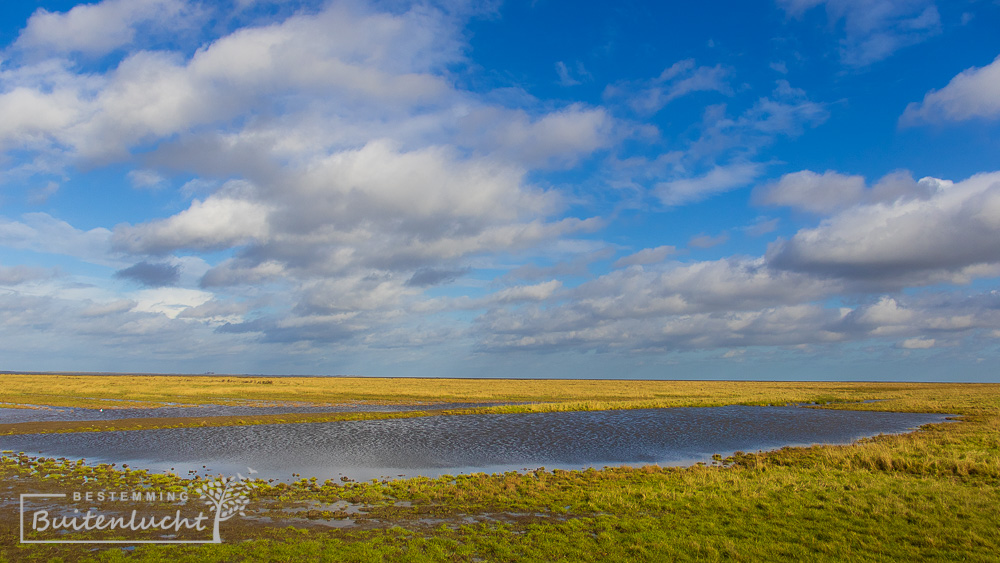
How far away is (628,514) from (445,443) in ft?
76.1

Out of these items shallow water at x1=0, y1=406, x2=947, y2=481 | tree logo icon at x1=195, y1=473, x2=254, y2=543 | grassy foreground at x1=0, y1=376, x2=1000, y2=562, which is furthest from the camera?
shallow water at x1=0, y1=406, x2=947, y2=481

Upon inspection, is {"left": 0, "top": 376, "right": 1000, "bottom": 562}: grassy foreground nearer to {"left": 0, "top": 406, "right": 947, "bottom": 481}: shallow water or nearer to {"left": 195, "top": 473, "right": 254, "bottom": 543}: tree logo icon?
{"left": 195, "top": 473, "right": 254, "bottom": 543}: tree logo icon

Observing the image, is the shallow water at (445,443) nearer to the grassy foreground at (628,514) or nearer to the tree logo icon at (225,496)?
the tree logo icon at (225,496)

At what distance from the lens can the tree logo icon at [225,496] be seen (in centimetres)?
1809

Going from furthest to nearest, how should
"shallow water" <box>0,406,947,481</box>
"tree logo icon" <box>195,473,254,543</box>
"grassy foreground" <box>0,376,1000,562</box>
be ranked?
"shallow water" <box>0,406,947,481</box> → "tree logo icon" <box>195,473,254,543</box> → "grassy foreground" <box>0,376,1000,562</box>

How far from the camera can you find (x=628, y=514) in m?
18.1

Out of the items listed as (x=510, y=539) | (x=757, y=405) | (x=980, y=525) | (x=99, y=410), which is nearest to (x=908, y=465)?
(x=980, y=525)

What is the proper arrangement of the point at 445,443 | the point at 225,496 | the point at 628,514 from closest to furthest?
the point at 628,514, the point at 225,496, the point at 445,443

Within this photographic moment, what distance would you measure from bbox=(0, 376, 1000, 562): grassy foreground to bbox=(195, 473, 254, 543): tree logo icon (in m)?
0.62

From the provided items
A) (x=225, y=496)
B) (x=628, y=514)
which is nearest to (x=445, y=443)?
(x=225, y=496)

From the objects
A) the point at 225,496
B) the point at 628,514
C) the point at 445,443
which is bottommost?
the point at 445,443

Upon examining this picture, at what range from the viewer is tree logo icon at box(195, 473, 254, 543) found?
18.1m

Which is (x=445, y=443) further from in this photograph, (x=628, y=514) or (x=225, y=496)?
(x=628, y=514)

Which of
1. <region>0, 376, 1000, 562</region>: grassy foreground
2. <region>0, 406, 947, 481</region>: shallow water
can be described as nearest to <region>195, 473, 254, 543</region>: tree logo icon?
<region>0, 376, 1000, 562</region>: grassy foreground
